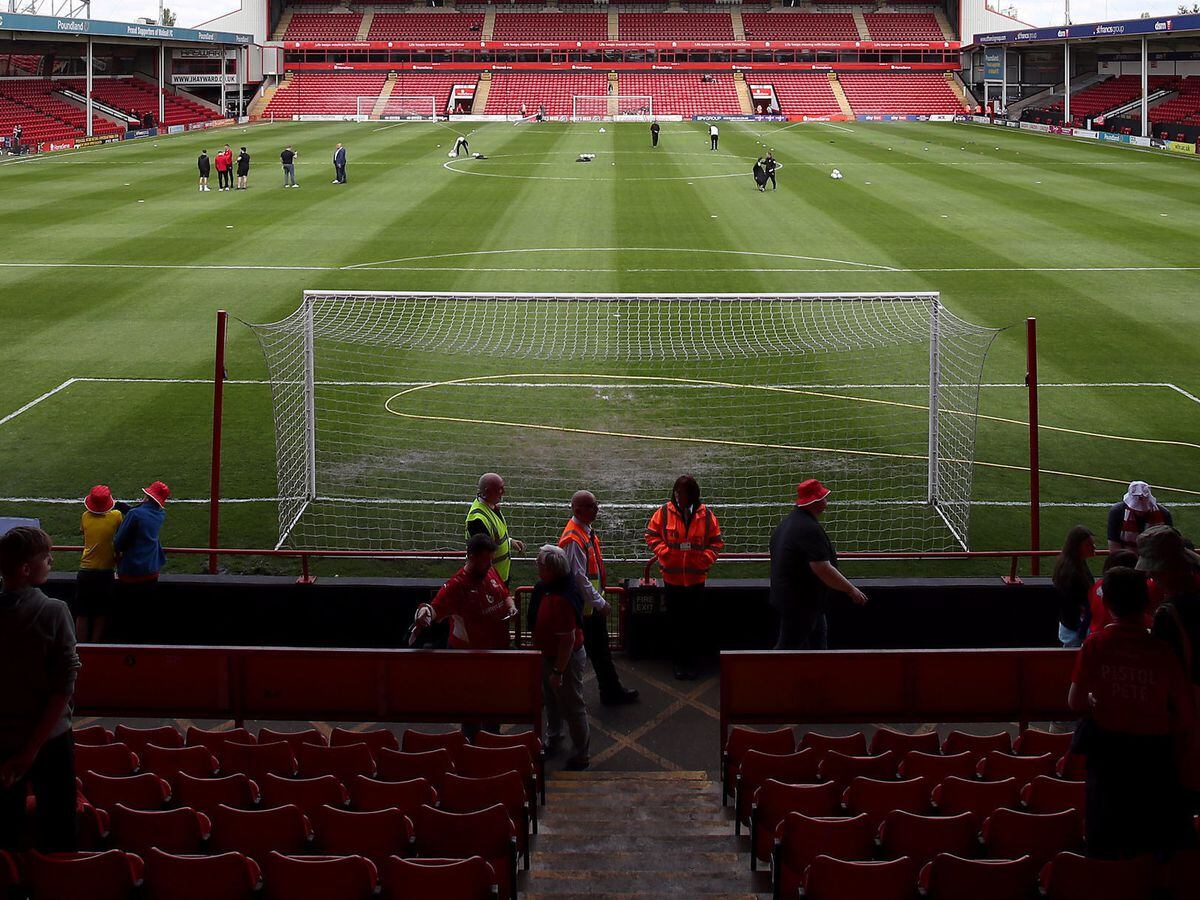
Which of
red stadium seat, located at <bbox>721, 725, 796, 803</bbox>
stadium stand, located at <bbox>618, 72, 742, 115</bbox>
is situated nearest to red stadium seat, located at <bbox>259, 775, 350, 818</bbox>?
red stadium seat, located at <bbox>721, 725, 796, 803</bbox>

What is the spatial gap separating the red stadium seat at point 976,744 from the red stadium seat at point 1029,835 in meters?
1.59

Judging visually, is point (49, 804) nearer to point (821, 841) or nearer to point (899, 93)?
point (821, 841)

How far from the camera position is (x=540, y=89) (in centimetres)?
9469

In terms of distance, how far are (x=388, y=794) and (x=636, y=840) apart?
1521 mm

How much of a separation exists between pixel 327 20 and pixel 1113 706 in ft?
351

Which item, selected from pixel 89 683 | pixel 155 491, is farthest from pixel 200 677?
pixel 155 491

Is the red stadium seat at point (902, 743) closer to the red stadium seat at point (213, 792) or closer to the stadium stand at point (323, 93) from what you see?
the red stadium seat at point (213, 792)

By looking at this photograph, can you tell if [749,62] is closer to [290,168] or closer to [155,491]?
[290,168]

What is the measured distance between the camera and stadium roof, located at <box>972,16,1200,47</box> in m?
61.3

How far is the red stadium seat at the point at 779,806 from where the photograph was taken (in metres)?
6.92

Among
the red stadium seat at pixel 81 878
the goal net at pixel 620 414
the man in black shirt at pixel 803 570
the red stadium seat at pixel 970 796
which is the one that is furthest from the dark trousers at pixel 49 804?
the goal net at pixel 620 414

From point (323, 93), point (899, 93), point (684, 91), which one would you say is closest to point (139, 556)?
point (323, 93)

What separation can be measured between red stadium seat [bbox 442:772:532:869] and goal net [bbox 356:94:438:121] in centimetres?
8475

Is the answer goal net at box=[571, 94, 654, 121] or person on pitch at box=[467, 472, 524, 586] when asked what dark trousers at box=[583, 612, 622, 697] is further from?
→ goal net at box=[571, 94, 654, 121]
